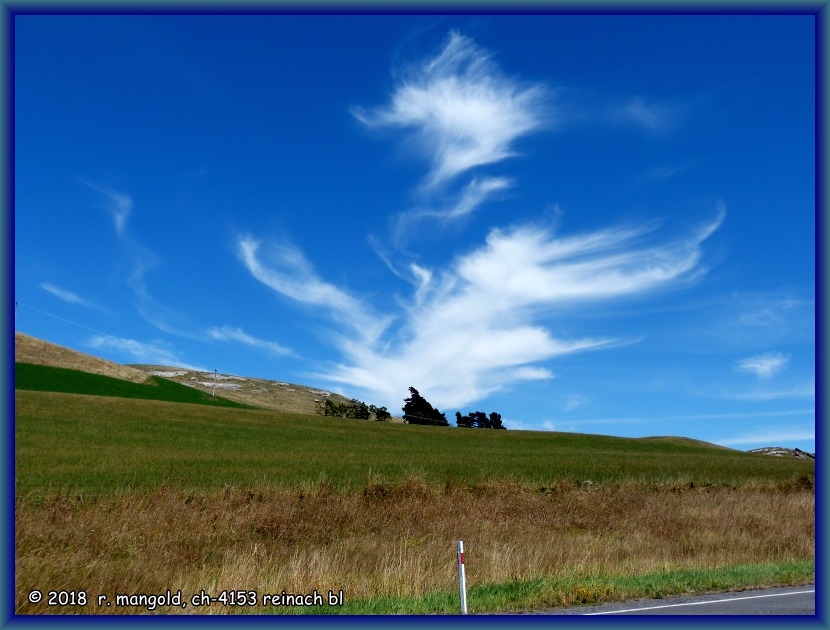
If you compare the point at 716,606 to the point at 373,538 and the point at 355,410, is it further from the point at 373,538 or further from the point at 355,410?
the point at 355,410

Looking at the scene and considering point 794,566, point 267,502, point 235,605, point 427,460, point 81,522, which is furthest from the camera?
point 427,460

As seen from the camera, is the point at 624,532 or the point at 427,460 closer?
the point at 624,532

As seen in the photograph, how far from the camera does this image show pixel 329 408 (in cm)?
11556

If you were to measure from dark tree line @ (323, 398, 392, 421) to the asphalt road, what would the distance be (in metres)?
103

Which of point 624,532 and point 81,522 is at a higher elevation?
point 81,522

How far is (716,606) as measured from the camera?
1032 centimetres

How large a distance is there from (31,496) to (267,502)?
7439mm

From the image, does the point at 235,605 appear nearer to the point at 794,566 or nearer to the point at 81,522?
the point at 81,522

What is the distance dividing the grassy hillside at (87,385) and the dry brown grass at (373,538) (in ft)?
202

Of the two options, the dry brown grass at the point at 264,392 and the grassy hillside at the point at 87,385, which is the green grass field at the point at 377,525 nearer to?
the grassy hillside at the point at 87,385

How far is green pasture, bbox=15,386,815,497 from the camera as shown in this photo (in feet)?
93.8

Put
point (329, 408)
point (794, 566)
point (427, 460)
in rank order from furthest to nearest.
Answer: point (329, 408), point (427, 460), point (794, 566)

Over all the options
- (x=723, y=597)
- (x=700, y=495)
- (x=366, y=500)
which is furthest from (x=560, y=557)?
(x=700, y=495)

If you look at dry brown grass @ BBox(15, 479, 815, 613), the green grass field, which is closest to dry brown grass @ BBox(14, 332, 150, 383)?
the green grass field
